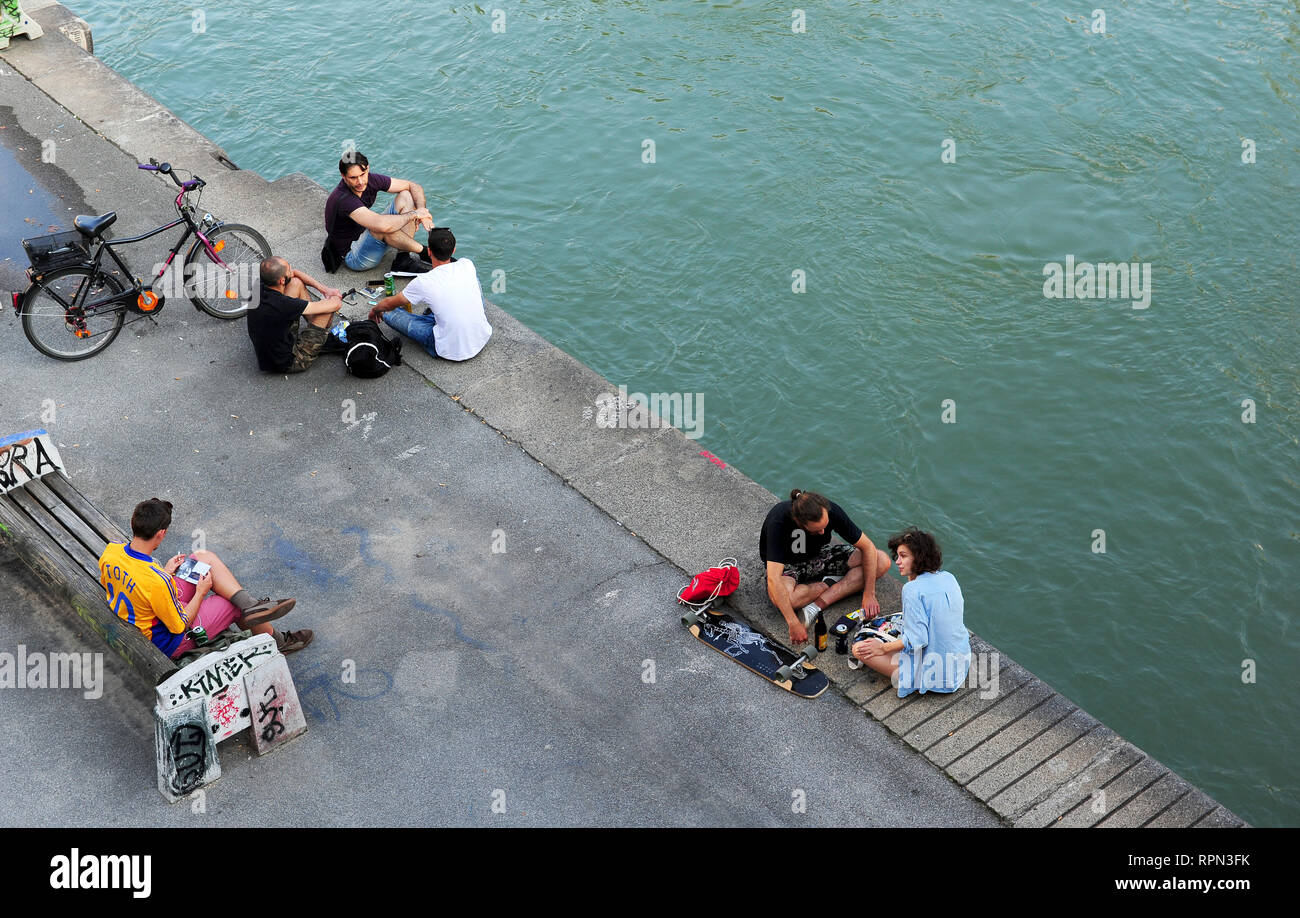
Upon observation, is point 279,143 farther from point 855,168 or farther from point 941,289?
point 941,289

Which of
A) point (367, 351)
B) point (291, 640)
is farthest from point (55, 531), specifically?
point (367, 351)

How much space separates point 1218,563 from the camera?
34.0ft

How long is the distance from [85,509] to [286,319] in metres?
2.49

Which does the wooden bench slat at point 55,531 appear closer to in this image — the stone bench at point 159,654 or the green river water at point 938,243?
the stone bench at point 159,654

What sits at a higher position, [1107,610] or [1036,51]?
[1036,51]

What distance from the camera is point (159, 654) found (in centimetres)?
735

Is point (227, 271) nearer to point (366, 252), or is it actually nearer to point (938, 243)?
point (366, 252)

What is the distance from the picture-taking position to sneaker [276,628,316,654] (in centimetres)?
801

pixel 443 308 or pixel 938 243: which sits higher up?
pixel 443 308

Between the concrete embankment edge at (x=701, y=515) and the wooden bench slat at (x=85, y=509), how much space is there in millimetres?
3082

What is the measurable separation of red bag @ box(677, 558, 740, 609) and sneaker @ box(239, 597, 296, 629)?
2723 millimetres

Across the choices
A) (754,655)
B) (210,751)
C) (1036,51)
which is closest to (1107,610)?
(754,655)

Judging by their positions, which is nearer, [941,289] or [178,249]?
[178,249]

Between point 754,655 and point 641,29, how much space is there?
1270cm
